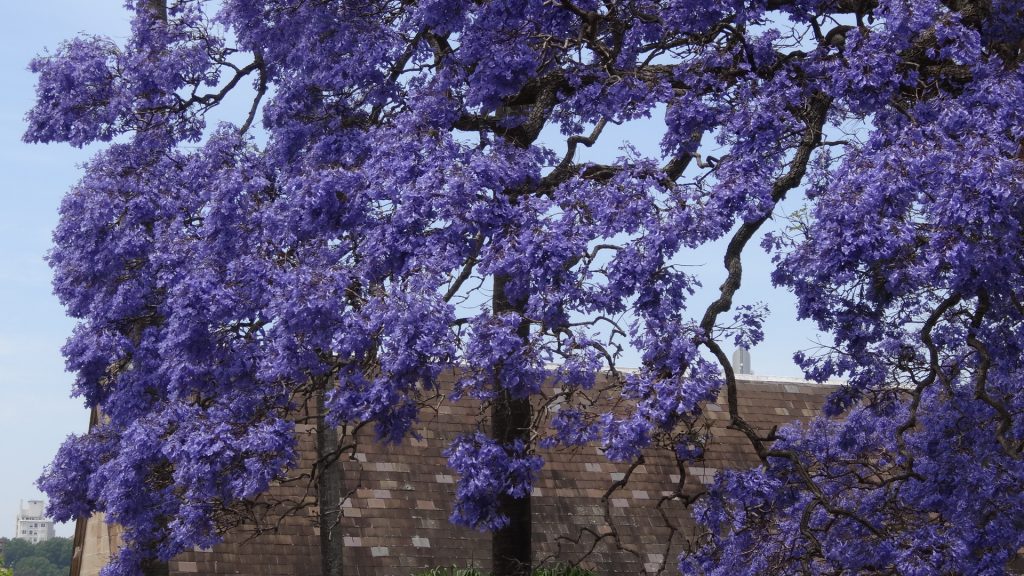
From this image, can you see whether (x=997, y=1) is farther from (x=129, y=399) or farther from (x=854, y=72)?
(x=129, y=399)

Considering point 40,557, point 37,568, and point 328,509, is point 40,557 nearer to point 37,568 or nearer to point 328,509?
point 37,568

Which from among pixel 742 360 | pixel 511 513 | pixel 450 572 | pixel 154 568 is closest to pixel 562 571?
pixel 450 572

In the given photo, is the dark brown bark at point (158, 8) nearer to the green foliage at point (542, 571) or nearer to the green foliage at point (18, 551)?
the green foliage at point (542, 571)

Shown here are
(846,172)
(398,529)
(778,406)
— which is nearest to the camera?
(846,172)

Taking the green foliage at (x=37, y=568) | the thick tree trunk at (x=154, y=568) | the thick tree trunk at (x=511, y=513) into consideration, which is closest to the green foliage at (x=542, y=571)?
the thick tree trunk at (x=511, y=513)

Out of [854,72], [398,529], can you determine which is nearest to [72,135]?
[398,529]

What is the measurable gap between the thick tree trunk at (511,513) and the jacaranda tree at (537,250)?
0.04 m

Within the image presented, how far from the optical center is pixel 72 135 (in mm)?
19906

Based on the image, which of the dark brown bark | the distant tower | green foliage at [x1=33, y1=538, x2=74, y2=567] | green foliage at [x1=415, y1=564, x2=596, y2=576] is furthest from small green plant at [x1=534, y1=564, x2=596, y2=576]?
green foliage at [x1=33, y1=538, x2=74, y2=567]

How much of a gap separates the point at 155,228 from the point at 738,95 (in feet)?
26.7

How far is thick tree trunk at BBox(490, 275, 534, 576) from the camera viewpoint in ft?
61.0

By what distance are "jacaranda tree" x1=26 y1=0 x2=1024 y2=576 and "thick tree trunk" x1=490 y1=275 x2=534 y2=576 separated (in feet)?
0.13

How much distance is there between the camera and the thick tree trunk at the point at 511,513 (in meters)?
18.6

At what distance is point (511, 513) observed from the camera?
19.0 metres
